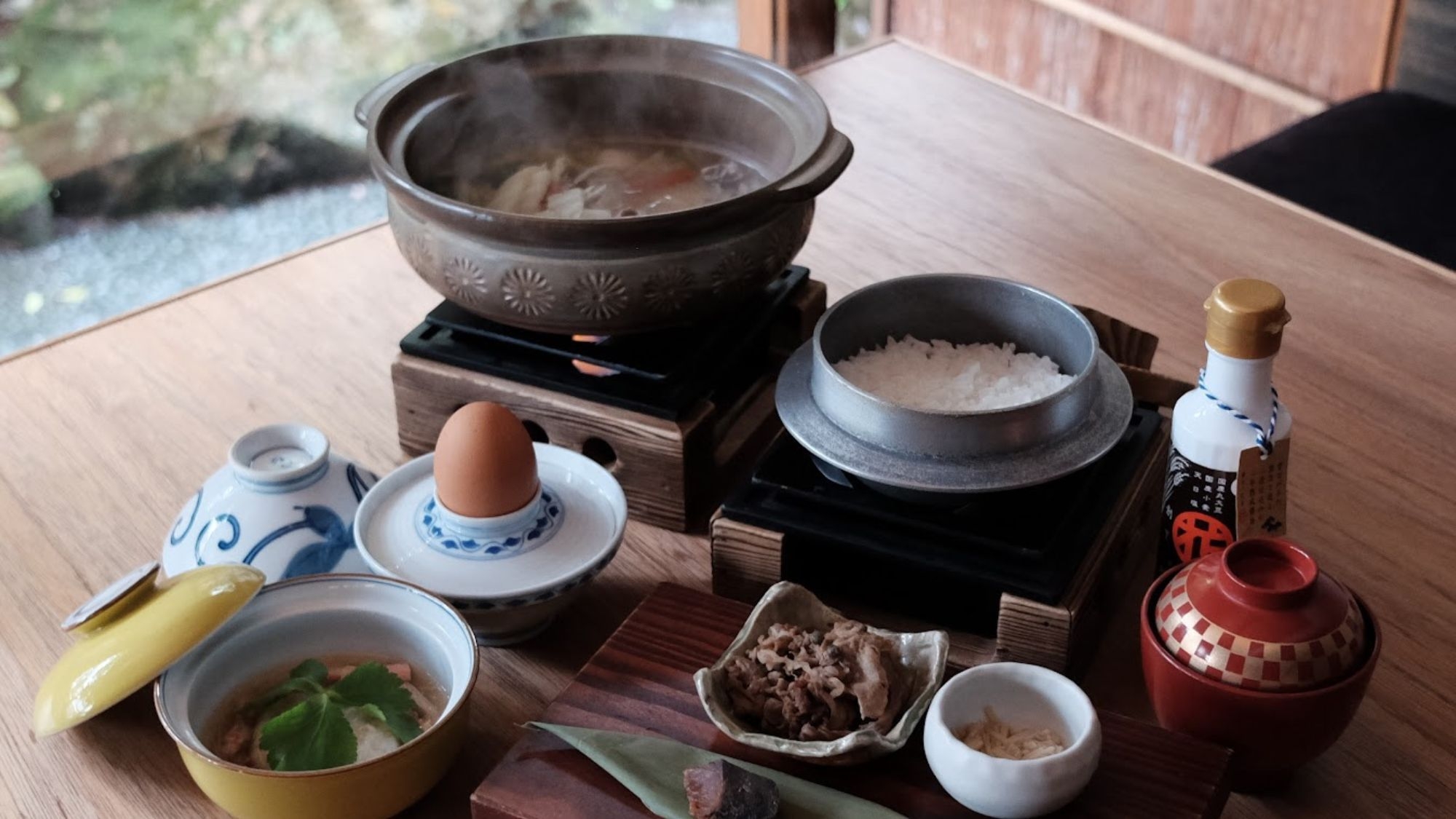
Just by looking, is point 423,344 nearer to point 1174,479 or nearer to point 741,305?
point 741,305

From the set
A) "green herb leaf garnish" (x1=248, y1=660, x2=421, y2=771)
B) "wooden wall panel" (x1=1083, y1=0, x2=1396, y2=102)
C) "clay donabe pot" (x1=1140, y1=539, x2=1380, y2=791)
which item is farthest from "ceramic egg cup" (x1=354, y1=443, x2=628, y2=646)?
"wooden wall panel" (x1=1083, y1=0, x2=1396, y2=102)

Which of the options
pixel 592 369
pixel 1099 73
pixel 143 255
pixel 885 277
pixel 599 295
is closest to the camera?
pixel 599 295

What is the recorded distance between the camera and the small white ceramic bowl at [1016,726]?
92 centimetres

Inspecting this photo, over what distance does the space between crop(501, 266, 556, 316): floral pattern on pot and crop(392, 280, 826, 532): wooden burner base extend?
4.7 inches

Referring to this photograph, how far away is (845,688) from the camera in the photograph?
995mm

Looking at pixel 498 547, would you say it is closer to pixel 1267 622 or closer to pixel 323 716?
pixel 323 716

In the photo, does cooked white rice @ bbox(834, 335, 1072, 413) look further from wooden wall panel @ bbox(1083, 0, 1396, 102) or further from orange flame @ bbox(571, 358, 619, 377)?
wooden wall panel @ bbox(1083, 0, 1396, 102)

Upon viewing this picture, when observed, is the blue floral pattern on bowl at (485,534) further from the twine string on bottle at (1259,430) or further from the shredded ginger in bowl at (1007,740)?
the twine string on bottle at (1259,430)

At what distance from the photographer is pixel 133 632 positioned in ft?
3.38

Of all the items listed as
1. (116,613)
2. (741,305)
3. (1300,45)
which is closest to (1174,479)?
(741,305)

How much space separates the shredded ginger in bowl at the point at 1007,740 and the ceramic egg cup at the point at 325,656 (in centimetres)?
38

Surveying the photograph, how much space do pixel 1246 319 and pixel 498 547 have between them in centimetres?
65

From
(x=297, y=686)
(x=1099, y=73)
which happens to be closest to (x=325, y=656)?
(x=297, y=686)

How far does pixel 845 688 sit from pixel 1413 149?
1.87 meters
